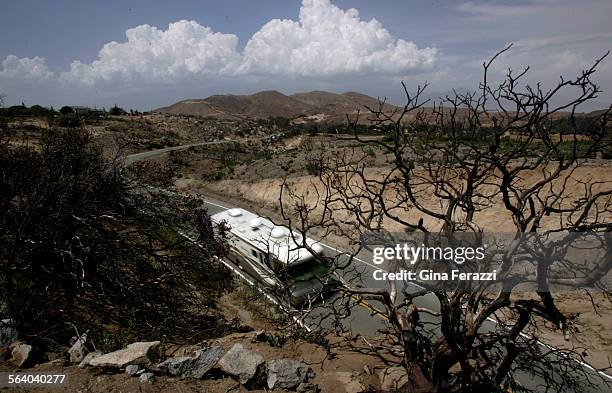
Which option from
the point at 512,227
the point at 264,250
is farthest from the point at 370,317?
the point at 512,227

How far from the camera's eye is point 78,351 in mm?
6875

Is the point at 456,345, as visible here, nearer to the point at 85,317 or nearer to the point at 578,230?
the point at 578,230

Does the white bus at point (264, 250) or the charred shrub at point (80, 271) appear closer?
the charred shrub at point (80, 271)

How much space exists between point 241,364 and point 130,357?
6.34 feet

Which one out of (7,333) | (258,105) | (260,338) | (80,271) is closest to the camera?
(7,333)

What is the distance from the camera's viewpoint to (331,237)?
19.5 meters

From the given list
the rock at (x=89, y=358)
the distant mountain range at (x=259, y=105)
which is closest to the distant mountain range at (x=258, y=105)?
the distant mountain range at (x=259, y=105)

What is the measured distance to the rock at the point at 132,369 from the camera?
19.9 feet

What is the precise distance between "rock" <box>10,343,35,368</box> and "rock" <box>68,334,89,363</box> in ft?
1.97

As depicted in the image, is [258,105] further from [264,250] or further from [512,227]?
[264,250]

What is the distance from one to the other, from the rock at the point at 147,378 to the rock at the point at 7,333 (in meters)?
3.27

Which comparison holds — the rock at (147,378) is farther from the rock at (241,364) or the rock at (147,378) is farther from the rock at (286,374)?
the rock at (286,374)

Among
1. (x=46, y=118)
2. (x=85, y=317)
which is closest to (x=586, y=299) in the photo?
(x=85, y=317)

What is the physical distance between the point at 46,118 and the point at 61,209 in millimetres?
49331
